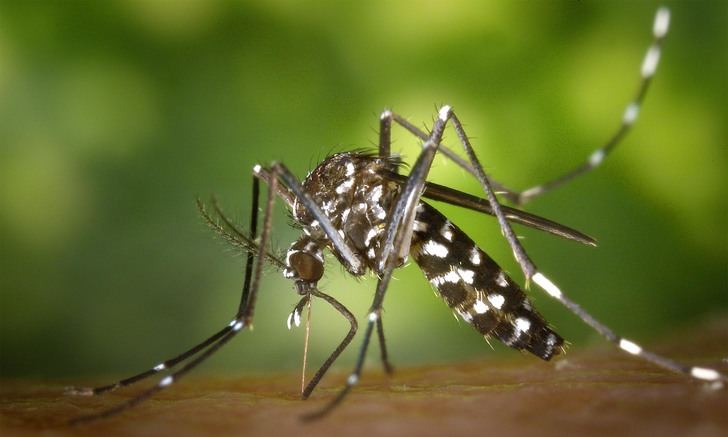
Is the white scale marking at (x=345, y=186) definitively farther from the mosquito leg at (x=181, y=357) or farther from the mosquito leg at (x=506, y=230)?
the mosquito leg at (x=506, y=230)

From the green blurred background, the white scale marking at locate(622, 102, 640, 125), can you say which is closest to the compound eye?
the green blurred background

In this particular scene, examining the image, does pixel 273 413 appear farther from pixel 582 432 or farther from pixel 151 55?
pixel 151 55

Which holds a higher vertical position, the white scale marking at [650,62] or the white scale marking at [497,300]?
the white scale marking at [650,62]

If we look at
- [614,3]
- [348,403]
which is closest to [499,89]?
[614,3]

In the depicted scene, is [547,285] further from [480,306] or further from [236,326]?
[236,326]

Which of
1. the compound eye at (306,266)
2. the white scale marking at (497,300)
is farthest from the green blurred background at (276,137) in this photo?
the white scale marking at (497,300)

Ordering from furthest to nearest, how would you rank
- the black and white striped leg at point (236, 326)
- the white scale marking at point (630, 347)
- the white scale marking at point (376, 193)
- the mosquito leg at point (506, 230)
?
1. the white scale marking at point (376, 193)
2. the mosquito leg at point (506, 230)
3. the white scale marking at point (630, 347)
4. the black and white striped leg at point (236, 326)

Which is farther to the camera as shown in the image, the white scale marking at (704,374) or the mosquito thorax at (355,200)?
the mosquito thorax at (355,200)

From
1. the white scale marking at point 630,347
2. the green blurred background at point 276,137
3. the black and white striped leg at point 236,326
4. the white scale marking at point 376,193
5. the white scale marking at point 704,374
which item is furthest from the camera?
the green blurred background at point 276,137
